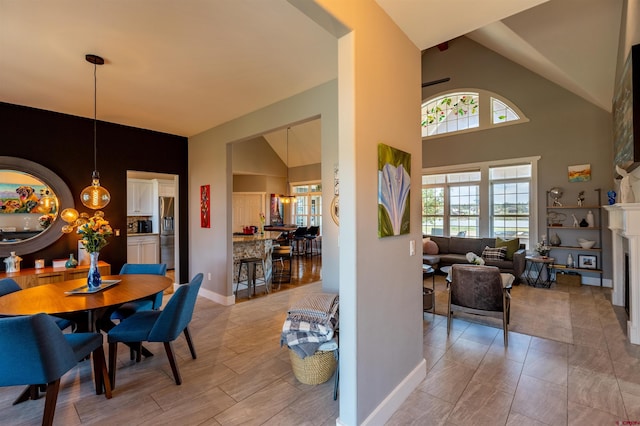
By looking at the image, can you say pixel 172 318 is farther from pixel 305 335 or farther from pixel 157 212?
pixel 157 212

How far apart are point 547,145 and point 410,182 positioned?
5.37 metres

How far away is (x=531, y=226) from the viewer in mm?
6152

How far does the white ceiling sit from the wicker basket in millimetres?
2634

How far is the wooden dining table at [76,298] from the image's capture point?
2096mm

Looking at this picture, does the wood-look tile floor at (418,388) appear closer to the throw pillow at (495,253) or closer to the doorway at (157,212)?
the throw pillow at (495,253)

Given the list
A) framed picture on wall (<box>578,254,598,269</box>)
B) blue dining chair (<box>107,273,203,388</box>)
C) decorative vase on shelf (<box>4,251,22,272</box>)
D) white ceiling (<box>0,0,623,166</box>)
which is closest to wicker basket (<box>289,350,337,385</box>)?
blue dining chair (<box>107,273,203,388</box>)

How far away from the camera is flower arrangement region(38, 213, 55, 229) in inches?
156

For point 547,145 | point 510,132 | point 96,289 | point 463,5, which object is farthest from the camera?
point 510,132

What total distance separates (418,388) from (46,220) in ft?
16.4

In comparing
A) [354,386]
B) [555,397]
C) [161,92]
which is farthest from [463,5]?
[161,92]

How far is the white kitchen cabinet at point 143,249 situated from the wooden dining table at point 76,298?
3.74 meters

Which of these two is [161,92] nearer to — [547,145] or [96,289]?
[96,289]

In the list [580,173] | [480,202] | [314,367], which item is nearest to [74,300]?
[314,367]

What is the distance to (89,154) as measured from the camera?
4324 millimetres
